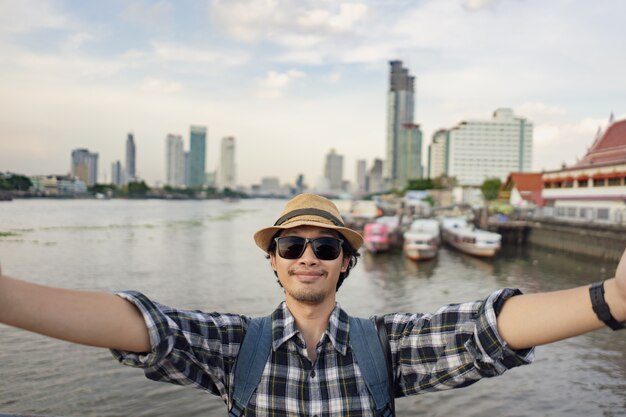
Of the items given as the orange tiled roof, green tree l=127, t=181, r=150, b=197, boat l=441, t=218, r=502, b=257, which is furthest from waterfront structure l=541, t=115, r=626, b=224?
green tree l=127, t=181, r=150, b=197

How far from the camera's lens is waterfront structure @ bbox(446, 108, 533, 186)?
174 metres

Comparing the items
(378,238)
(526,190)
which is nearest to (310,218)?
(378,238)

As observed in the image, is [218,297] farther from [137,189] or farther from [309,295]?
[137,189]

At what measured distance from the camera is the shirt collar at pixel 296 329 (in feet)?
6.65

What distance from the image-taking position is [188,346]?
1.93 m

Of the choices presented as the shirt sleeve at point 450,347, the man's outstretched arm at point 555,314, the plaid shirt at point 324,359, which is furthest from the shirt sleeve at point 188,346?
the man's outstretched arm at point 555,314

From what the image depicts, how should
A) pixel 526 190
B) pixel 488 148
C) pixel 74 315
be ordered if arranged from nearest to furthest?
pixel 74 315 < pixel 526 190 < pixel 488 148

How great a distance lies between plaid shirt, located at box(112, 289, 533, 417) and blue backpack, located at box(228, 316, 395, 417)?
3 cm

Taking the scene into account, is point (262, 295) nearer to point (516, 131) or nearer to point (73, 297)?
point (73, 297)

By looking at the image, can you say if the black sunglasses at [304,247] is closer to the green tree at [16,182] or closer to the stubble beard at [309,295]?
the stubble beard at [309,295]

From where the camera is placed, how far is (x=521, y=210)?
173ft

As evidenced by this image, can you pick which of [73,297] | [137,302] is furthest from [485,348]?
[73,297]

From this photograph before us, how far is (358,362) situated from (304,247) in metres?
0.52

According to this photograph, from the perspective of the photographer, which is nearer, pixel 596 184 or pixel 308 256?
pixel 308 256
